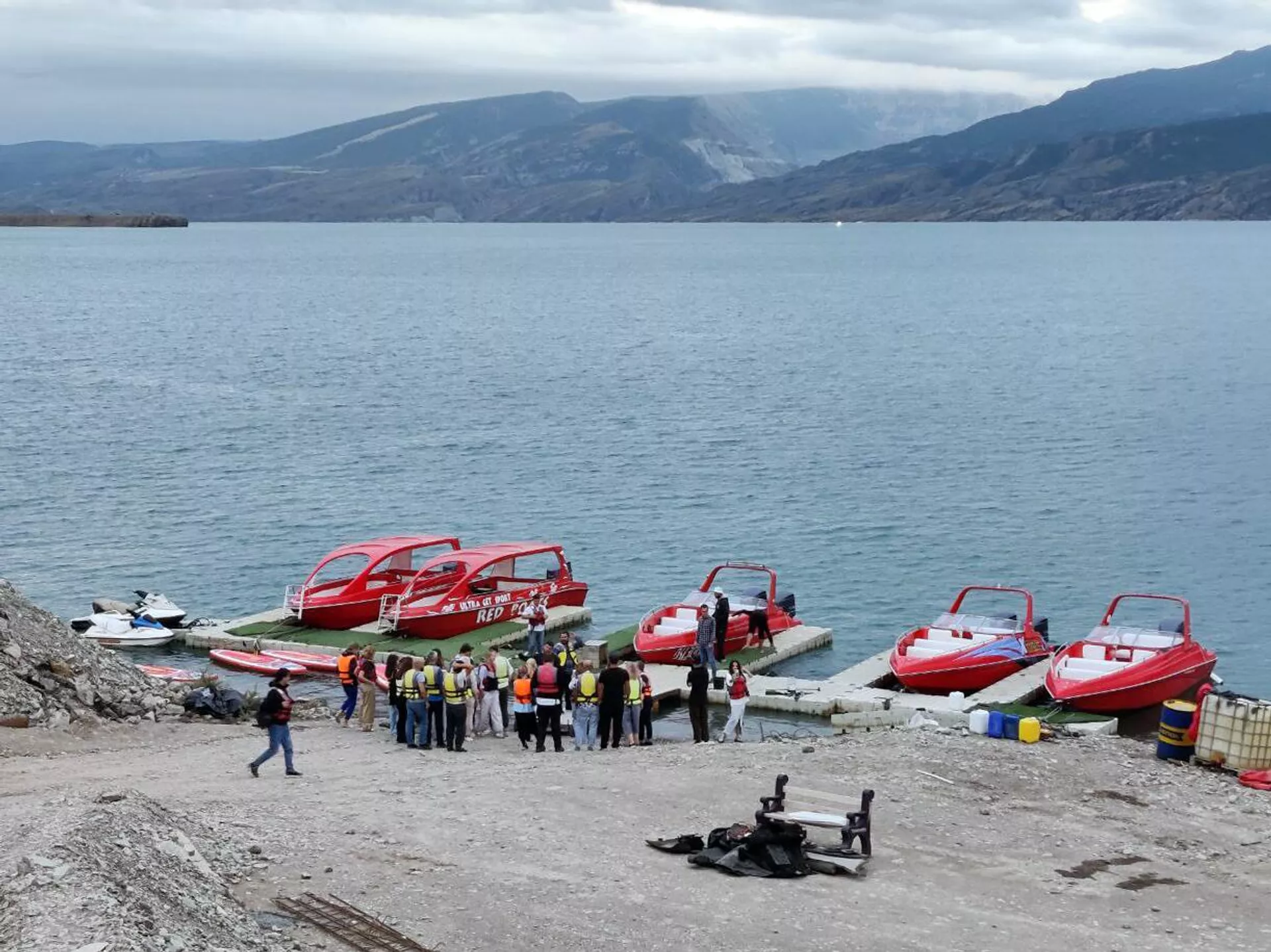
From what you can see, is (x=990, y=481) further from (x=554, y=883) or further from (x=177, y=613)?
(x=554, y=883)

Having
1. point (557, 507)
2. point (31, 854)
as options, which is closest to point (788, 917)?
point (31, 854)

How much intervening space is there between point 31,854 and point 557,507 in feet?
135

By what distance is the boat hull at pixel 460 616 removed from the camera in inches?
1425

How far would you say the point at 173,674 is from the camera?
32.9 metres

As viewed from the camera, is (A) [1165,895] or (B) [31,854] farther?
(A) [1165,895]

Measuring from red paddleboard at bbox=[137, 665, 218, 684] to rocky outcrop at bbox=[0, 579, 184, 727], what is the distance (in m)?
2.86

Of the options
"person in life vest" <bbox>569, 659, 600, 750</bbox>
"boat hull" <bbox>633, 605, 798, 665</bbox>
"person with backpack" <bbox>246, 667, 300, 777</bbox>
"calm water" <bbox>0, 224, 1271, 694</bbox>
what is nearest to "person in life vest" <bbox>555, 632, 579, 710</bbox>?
"person in life vest" <bbox>569, 659, 600, 750</bbox>

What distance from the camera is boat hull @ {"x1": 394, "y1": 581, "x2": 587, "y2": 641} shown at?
119 ft

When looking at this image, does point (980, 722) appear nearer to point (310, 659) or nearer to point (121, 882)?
point (310, 659)

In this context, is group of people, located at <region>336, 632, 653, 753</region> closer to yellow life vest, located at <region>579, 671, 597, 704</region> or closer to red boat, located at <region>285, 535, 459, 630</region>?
yellow life vest, located at <region>579, 671, 597, 704</region>

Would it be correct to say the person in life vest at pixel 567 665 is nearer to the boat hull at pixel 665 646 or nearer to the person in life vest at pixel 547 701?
the person in life vest at pixel 547 701

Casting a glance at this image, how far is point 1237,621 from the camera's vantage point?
41375 millimetres

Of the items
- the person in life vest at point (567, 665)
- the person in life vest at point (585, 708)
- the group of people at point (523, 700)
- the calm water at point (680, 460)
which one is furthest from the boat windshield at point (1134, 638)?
the person in life vest at point (585, 708)

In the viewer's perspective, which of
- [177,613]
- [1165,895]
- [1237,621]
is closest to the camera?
[1165,895]
